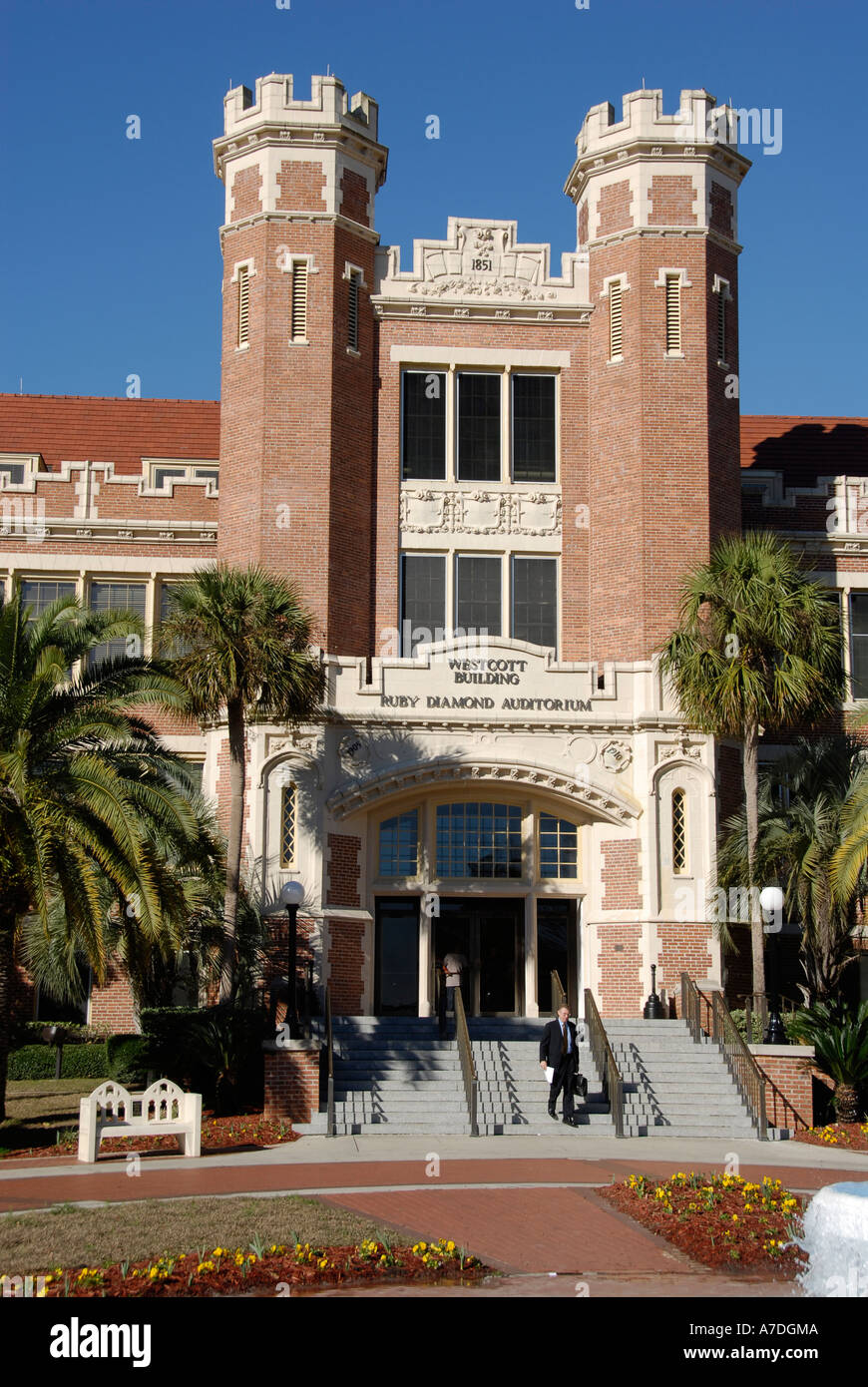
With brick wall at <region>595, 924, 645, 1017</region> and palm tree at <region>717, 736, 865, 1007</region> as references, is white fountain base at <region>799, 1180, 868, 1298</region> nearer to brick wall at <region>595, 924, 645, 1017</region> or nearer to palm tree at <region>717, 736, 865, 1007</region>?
palm tree at <region>717, 736, 865, 1007</region>

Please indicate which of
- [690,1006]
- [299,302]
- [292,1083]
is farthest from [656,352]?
[292,1083]

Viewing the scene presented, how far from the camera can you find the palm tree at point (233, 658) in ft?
72.4

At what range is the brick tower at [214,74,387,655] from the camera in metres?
27.0

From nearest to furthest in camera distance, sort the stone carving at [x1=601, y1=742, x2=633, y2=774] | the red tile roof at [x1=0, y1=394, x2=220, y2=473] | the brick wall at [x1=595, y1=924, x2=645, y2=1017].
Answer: the brick wall at [x1=595, y1=924, x2=645, y2=1017]
the stone carving at [x1=601, y1=742, x2=633, y2=774]
the red tile roof at [x1=0, y1=394, x2=220, y2=473]

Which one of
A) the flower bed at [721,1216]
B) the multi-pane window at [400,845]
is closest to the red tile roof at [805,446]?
the multi-pane window at [400,845]

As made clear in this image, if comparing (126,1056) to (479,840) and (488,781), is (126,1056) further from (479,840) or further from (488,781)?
(488,781)

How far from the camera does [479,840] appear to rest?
1070 inches

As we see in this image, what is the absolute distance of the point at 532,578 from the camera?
28.5 metres

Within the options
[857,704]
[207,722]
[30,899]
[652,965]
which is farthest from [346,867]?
[857,704]

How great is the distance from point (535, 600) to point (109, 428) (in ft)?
38.1

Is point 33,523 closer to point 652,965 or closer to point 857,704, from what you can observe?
point 652,965

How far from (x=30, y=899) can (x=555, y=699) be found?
10.8m

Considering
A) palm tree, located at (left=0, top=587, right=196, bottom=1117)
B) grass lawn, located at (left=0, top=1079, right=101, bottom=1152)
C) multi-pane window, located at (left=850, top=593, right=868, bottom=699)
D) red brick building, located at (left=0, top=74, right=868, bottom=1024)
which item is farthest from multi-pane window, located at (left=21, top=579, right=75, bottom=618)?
multi-pane window, located at (left=850, top=593, right=868, bottom=699)

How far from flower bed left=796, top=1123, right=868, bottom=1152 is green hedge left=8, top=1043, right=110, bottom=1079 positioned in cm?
1191
